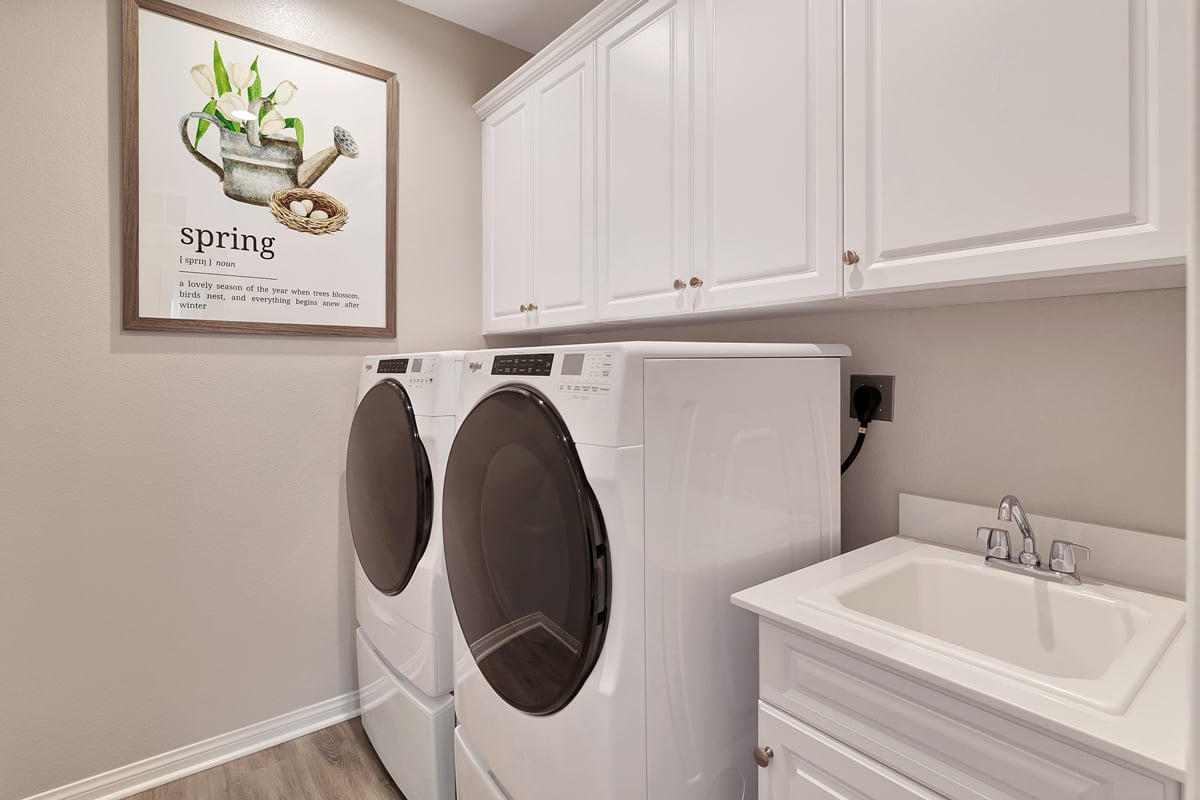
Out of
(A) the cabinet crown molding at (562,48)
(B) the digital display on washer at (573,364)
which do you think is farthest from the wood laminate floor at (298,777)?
(A) the cabinet crown molding at (562,48)

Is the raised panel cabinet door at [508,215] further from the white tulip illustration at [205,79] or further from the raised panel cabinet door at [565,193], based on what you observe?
the white tulip illustration at [205,79]

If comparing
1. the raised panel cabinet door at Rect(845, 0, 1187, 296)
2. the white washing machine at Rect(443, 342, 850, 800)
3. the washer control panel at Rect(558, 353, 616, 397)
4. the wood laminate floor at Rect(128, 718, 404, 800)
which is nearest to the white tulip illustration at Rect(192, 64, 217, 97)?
the white washing machine at Rect(443, 342, 850, 800)

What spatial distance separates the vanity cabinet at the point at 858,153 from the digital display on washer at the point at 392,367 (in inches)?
22.0

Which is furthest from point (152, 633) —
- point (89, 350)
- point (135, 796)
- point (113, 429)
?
point (89, 350)

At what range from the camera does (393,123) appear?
2301 millimetres

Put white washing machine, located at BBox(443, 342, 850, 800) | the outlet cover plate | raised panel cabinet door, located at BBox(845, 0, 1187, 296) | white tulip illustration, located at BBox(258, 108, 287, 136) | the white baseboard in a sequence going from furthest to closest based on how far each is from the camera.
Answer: white tulip illustration, located at BBox(258, 108, 287, 136) → the white baseboard → the outlet cover plate → white washing machine, located at BBox(443, 342, 850, 800) → raised panel cabinet door, located at BBox(845, 0, 1187, 296)

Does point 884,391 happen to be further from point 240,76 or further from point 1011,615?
point 240,76

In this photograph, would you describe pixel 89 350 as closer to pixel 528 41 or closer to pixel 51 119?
pixel 51 119

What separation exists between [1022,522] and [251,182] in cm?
240

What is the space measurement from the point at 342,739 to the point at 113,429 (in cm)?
129

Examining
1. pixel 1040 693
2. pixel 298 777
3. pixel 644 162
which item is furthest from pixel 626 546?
pixel 298 777

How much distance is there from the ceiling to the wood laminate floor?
2.74m

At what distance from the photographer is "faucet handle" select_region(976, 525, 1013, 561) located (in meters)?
1.24

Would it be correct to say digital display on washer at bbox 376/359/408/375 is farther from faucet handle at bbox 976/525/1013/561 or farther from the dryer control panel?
faucet handle at bbox 976/525/1013/561
